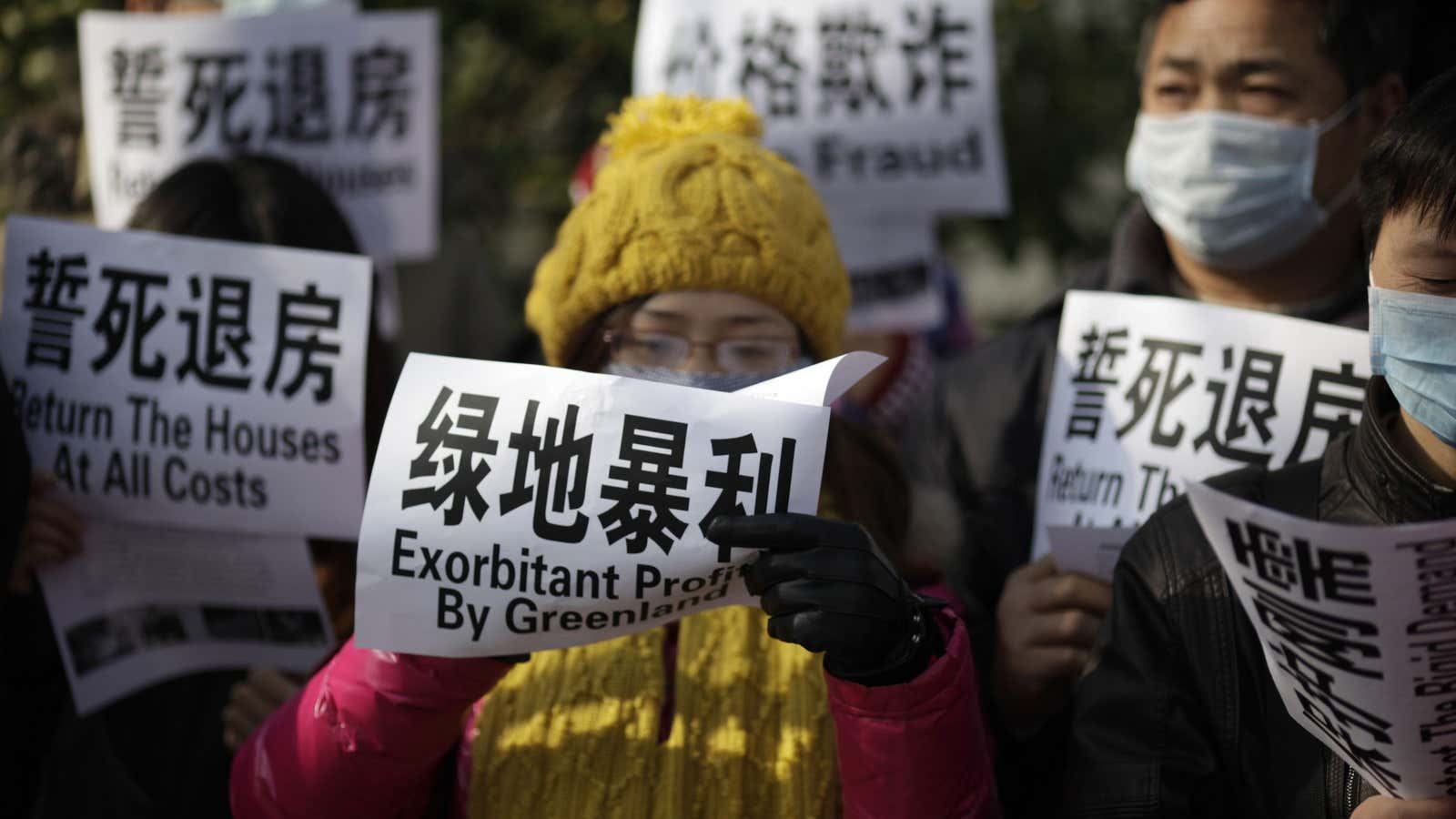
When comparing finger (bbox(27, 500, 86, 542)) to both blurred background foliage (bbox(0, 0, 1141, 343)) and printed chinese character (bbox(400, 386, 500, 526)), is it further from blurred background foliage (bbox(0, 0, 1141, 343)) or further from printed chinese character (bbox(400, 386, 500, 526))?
blurred background foliage (bbox(0, 0, 1141, 343))

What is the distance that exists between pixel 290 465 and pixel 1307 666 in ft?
6.70

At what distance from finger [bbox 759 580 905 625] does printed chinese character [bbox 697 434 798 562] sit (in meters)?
0.10

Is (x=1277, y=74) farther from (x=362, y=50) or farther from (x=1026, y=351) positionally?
(x=362, y=50)

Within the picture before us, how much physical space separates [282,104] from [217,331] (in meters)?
1.54

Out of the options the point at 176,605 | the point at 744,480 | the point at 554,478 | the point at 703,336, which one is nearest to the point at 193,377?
the point at 176,605

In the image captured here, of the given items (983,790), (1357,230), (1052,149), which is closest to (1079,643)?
(983,790)

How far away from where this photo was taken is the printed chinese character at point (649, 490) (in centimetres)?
227

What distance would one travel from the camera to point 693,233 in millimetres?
2881

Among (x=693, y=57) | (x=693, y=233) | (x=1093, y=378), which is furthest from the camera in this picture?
(x=693, y=57)

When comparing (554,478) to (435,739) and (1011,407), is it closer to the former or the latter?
(435,739)

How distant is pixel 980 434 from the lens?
11.7 ft

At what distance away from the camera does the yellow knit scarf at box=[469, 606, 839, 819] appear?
256 cm

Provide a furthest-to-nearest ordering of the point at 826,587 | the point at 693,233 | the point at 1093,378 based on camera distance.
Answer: the point at 1093,378, the point at 693,233, the point at 826,587

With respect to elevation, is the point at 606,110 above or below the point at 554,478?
above
